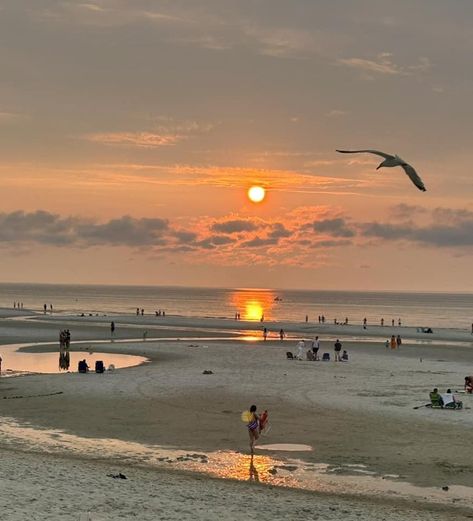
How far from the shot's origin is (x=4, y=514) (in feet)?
43.7

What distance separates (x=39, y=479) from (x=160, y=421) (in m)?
9.44

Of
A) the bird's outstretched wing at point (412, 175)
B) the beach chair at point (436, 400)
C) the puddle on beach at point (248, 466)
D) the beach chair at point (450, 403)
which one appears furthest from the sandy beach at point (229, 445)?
the bird's outstretched wing at point (412, 175)

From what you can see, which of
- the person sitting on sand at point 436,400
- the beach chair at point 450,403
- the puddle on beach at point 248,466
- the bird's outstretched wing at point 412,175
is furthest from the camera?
the person sitting on sand at point 436,400

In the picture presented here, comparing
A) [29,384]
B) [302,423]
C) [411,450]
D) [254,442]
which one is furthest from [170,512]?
[29,384]

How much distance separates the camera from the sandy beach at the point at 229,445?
50.5 ft

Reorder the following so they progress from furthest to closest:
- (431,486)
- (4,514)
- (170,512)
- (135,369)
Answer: (135,369) < (431,486) < (170,512) < (4,514)

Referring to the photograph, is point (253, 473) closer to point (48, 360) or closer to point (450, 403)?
point (450, 403)

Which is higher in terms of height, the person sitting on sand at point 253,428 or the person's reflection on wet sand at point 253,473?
the person sitting on sand at point 253,428

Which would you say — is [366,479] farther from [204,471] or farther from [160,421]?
[160,421]

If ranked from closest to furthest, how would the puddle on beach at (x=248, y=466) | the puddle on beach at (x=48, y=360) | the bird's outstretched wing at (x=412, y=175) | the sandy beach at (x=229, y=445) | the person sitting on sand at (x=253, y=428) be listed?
the bird's outstretched wing at (x=412, y=175), the sandy beach at (x=229, y=445), the puddle on beach at (x=248, y=466), the person sitting on sand at (x=253, y=428), the puddle on beach at (x=48, y=360)

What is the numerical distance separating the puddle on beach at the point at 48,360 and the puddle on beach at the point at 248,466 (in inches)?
689

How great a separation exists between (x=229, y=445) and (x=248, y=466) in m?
2.67

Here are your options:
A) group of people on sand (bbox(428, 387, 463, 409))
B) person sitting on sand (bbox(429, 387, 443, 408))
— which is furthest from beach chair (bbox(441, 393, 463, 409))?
person sitting on sand (bbox(429, 387, 443, 408))

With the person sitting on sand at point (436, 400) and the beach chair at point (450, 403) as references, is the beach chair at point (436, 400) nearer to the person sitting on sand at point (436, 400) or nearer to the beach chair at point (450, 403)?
the person sitting on sand at point (436, 400)
